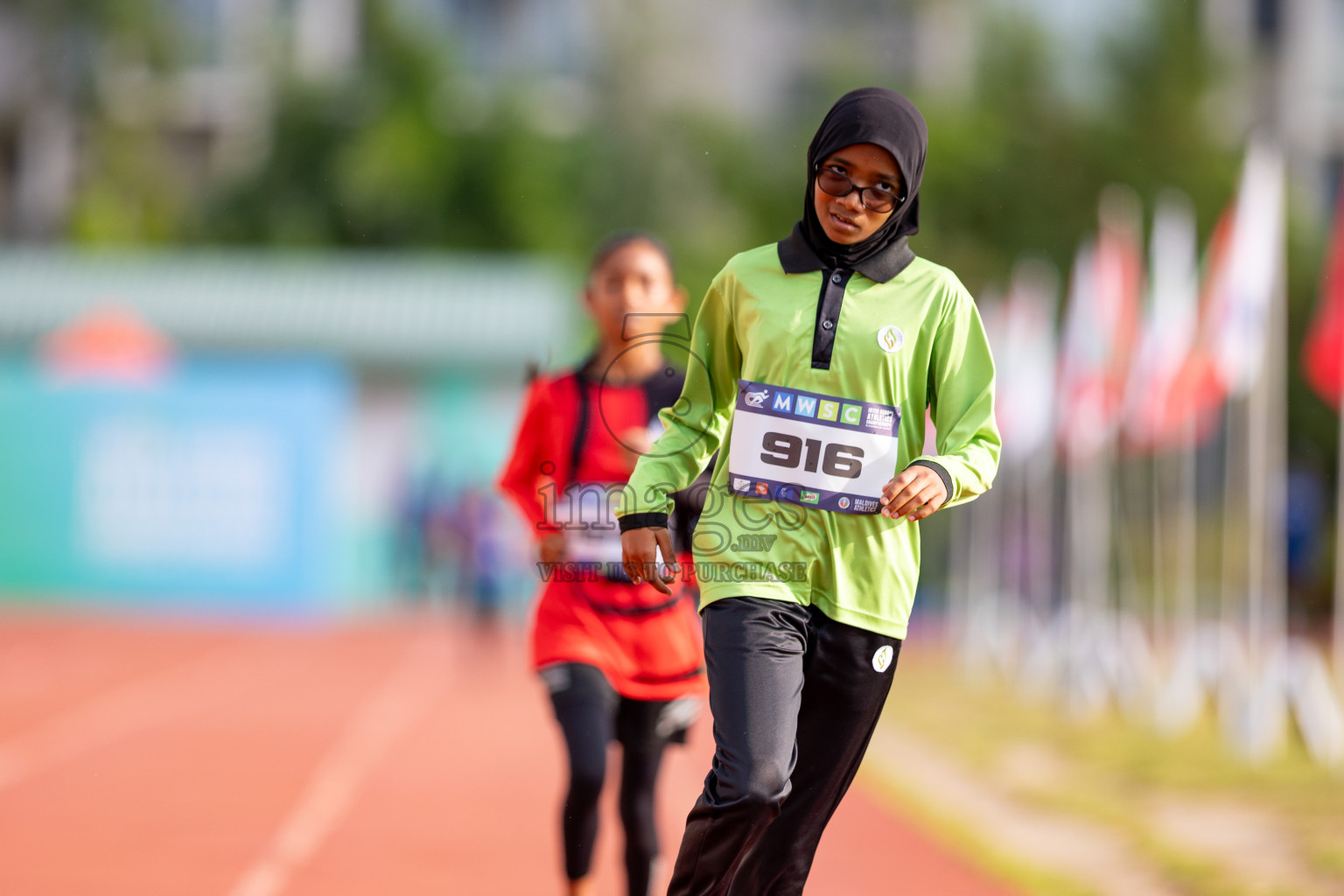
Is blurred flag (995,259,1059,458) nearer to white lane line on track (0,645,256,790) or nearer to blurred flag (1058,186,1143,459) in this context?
blurred flag (1058,186,1143,459)

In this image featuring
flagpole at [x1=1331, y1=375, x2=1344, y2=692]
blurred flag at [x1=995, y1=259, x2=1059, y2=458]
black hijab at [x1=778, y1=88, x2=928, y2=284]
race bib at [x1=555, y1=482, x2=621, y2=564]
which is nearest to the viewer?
black hijab at [x1=778, y1=88, x2=928, y2=284]

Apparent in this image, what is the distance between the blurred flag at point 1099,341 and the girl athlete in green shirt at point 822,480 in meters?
11.2

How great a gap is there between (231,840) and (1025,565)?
1551cm

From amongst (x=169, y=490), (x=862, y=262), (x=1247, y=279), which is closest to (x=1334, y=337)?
(x=1247, y=279)

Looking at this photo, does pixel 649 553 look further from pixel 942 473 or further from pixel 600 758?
pixel 600 758

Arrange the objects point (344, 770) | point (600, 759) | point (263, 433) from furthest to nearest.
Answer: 1. point (263, 433)
2. point (344, 770)
3. point (600, 759)

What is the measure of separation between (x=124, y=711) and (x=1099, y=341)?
842cm

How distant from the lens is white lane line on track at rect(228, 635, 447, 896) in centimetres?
662

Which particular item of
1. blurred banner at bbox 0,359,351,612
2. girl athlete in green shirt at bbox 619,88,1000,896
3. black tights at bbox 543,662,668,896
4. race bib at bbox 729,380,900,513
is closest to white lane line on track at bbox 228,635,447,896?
black tights at bbox 543,662,668,896

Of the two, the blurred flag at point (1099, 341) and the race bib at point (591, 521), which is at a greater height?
the blurred flag at point (1099, 341)

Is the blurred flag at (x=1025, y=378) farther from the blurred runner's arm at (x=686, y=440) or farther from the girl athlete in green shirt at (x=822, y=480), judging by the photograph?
the girl athlete in green shirt at (x=822, y=480)

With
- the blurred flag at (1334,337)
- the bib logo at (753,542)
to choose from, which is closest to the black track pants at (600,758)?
the bib logo at (753,542)

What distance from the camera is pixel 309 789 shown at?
8.78 metres

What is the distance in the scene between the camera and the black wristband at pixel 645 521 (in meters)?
3.62
